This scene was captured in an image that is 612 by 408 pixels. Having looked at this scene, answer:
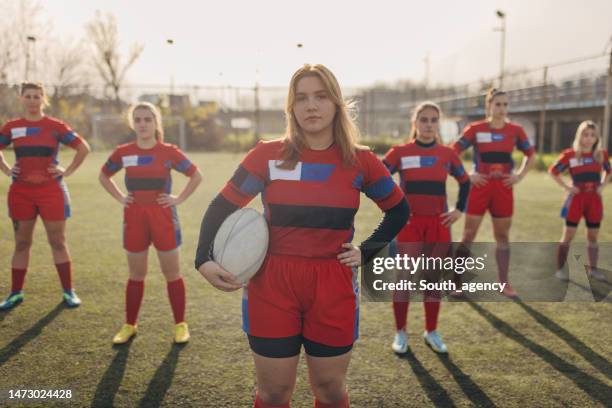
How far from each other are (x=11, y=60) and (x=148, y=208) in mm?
17704

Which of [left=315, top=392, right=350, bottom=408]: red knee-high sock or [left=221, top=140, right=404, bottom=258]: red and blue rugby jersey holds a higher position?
[left=221, top=140, right=404, bottom=258]: red and blue rugby jersey

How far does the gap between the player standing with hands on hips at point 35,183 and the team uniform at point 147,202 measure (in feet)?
3.79

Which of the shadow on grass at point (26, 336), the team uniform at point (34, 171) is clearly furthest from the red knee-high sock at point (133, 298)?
the team uniform at point (34, 171)

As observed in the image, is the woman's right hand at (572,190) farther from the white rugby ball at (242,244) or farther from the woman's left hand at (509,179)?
the white rugby ball at (242,244)

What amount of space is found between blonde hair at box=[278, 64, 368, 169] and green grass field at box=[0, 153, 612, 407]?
6.10 ft

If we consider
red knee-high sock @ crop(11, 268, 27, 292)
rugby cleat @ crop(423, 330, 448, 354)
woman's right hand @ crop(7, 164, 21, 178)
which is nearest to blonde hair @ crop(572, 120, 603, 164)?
rugby cleat @ crop(423, 330, 448, 354)

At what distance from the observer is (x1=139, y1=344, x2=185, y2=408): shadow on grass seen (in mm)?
3178

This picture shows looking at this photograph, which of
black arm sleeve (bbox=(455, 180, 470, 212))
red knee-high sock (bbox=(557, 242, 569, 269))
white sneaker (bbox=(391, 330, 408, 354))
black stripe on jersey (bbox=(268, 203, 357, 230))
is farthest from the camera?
red knee-high sock (bbox=(557, 242, 569, 269))

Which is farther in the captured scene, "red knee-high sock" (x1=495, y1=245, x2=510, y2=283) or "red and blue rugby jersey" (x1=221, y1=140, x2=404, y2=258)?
"red knee-high sock" (x1=495, y1=245, x2=510, y2=283)

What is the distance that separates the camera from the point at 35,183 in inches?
190

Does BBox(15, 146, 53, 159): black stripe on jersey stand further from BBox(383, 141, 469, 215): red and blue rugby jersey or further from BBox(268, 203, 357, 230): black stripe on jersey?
BBox(268, 203, 357, 230): black stripe on jersey

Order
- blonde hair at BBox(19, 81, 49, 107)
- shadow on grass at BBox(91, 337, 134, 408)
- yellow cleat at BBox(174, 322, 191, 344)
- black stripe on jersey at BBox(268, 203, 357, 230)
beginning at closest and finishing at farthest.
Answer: black stripe on jersey at BBox(268, 203, 357, 230) → shadow on grass at BBox(91, 337, 134, 408) → yellow cleat at BBox(174, 322, 191, 344) → blonde hair at BBox(19, 81, 49, 107)


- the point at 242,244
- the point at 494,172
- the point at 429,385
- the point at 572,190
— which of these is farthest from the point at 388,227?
the point at 572,190

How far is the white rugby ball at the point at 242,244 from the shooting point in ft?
7.22
